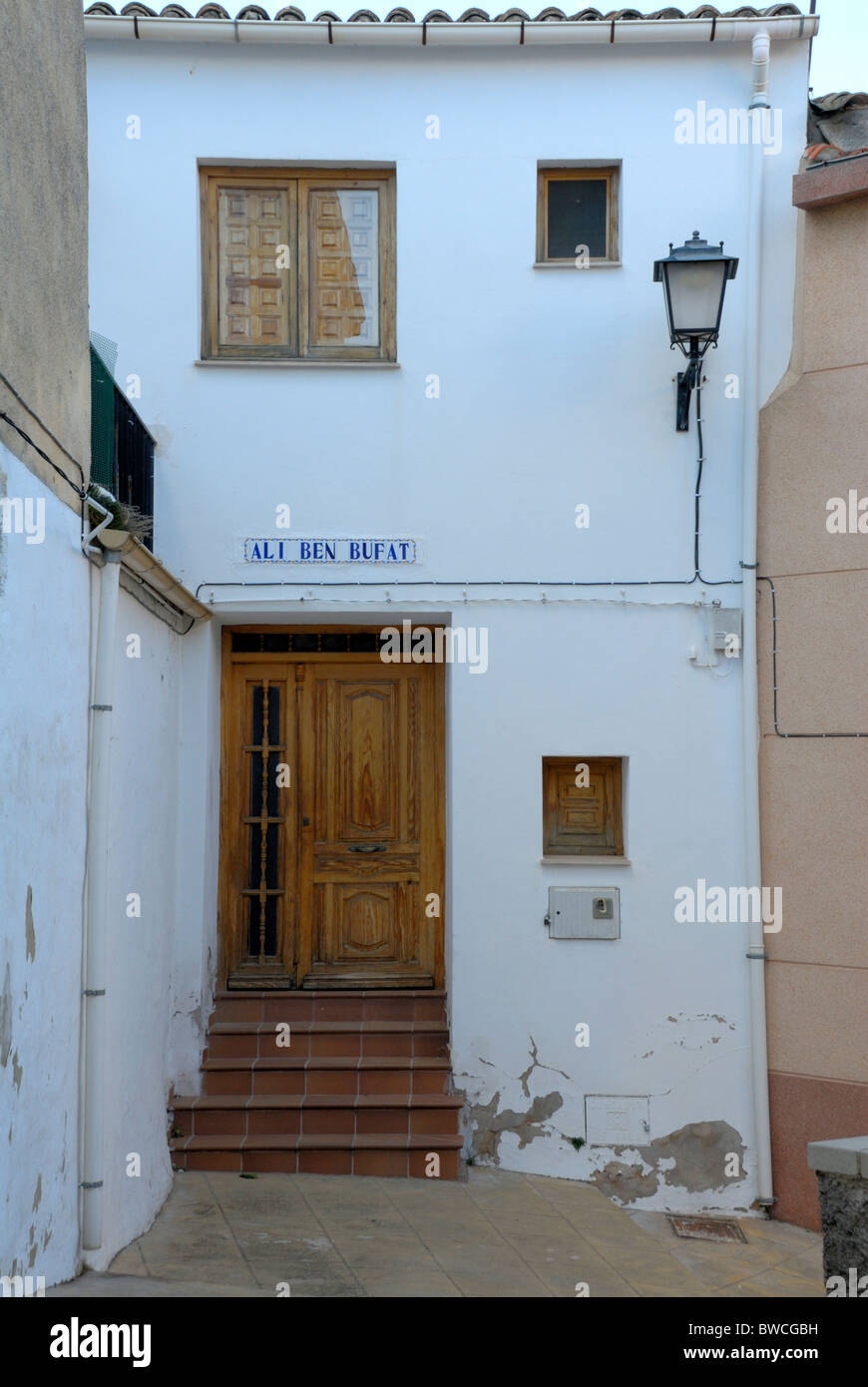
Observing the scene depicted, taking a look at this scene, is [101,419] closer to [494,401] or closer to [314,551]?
[314,551]

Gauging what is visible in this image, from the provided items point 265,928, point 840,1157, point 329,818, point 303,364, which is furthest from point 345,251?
point 840,1157

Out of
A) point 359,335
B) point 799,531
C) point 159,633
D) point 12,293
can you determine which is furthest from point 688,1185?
point 12,293

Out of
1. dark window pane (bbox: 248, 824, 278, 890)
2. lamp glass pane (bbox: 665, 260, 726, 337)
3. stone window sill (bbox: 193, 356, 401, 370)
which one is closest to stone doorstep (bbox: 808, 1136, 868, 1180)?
dark window pane (bbox: 248, 824, 278, 890)

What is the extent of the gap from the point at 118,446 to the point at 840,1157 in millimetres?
4697

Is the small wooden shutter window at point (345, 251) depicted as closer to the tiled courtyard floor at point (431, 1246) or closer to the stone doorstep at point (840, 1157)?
the tiled courtyard floor at point (431, 1246)

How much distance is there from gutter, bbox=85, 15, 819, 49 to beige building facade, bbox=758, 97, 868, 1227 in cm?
80

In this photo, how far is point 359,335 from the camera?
797 centimetres

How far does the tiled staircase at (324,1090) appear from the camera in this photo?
23.8 feet

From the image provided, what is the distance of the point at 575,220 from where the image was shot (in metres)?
7.97

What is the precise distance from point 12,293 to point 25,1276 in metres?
3.40

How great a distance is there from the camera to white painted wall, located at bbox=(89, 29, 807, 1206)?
773 centimetres

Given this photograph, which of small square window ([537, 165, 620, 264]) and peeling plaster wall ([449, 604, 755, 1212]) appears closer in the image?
peeling plaster wall ([449, 604, 755, 1212])

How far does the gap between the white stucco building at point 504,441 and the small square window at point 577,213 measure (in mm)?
24

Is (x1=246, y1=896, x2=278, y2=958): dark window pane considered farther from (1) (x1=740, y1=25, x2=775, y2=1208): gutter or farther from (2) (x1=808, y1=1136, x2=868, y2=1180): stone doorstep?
(2) (x1=808, y1=1136, x2=868, y2=1180): stone doorstep
